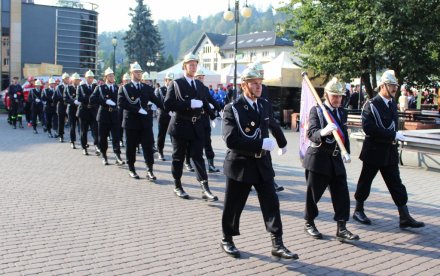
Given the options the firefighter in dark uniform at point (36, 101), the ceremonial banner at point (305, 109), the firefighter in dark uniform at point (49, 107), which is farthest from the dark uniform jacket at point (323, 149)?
the firefighter in dark uniform at point (36, 101)

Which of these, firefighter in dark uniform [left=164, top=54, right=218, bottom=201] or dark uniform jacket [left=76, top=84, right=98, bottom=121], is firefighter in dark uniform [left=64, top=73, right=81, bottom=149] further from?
firefighter in dark uniform [left=164, top=54, right=218, bottom=201]

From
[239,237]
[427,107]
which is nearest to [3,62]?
[427,107]

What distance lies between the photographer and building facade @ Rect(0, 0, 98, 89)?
4622cm

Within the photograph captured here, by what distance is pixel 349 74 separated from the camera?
18.1 metres

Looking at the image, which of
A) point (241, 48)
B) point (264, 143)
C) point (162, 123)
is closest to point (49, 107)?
point (162, 123)

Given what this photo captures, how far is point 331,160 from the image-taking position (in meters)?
5.98

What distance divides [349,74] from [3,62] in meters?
36.9

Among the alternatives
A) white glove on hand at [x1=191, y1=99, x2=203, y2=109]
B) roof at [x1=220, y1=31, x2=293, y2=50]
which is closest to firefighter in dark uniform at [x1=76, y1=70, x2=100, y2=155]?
white glove on hand at [x1=191, y1=99, x2=203, y2=109]

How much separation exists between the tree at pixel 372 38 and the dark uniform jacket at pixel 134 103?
919 cm

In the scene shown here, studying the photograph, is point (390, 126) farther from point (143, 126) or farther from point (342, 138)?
point (143, 126)

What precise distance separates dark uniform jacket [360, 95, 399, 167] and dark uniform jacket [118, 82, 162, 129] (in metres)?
4.45

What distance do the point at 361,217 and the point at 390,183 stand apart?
61 centimetres

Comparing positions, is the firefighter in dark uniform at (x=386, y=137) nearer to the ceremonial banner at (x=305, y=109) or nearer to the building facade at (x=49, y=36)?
the ceremonial banner at (x=305, y=109)

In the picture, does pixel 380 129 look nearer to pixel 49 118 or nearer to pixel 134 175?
pixel 134 175
